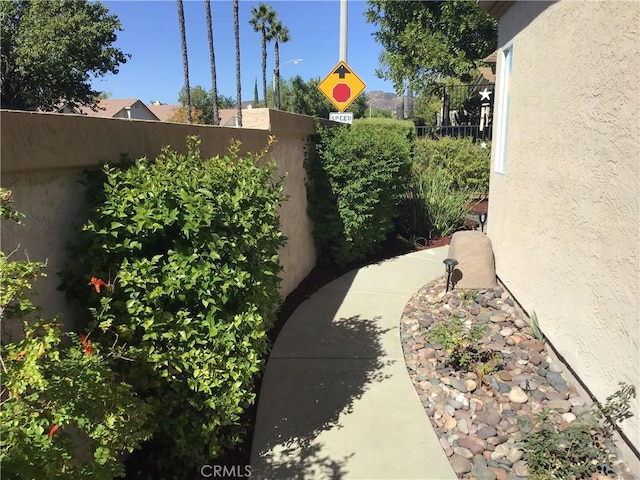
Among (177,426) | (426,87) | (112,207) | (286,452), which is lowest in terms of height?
(286,452)

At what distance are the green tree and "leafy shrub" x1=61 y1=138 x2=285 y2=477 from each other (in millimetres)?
27243

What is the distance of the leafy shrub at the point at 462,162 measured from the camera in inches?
436

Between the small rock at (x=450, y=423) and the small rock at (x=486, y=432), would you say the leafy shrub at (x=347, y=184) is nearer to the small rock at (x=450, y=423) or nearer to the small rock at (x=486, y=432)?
the small rock at (x=450, y=423)

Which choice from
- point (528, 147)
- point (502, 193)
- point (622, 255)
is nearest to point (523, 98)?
point (528, 147)

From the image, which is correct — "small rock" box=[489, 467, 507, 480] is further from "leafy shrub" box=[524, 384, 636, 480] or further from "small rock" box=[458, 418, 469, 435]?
"small rock" box=[458, 418, 469, 435]

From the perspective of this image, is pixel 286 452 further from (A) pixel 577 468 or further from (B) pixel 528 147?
(B) pixel 528 147

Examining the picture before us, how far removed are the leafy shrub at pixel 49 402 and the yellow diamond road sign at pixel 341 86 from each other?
7398 millimetres

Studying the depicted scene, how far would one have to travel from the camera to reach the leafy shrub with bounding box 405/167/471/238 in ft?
29.7

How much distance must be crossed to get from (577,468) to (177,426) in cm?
233

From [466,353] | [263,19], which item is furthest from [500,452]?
[263,19]

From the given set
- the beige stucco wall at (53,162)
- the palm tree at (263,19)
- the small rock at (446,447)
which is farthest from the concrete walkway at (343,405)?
the palm tree at (263,19)

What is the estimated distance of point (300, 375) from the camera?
4203mm

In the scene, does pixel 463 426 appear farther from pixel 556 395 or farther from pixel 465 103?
pixel 465 103

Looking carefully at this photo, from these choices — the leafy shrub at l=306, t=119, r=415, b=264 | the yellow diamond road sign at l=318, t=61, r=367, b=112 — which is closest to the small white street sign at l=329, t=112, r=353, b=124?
the yellow diamond road sign at l=318, t=61, r=367, b=112
